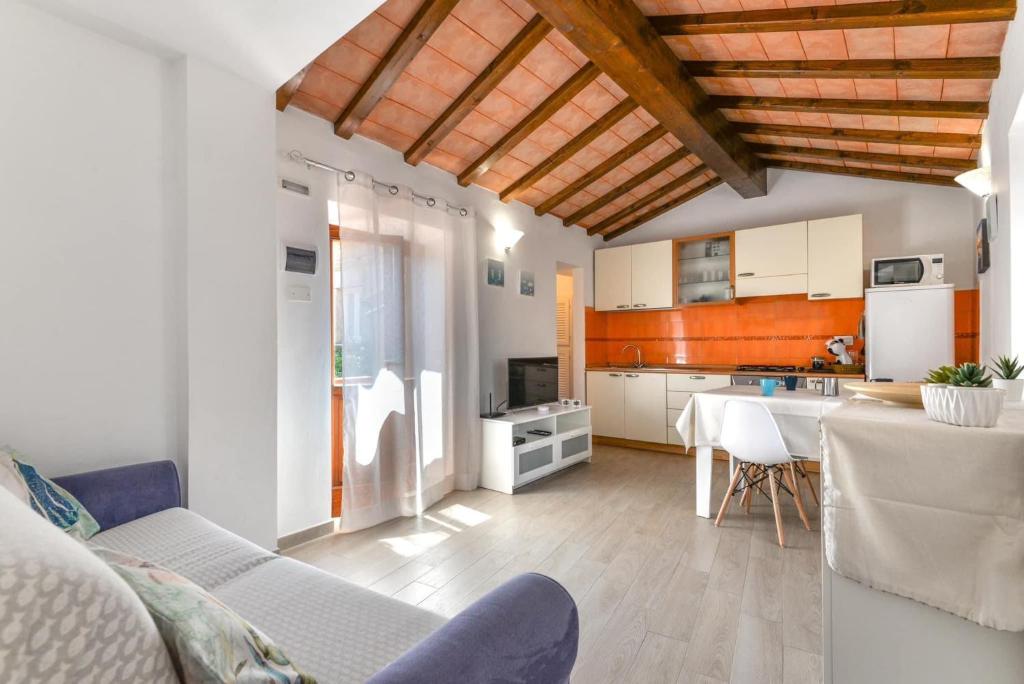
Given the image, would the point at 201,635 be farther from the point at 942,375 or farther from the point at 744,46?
the point at 744,46

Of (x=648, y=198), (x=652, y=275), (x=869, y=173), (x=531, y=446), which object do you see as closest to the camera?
(x=531, y=446)

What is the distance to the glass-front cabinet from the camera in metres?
5.19

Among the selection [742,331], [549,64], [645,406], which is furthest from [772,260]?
[549,64]

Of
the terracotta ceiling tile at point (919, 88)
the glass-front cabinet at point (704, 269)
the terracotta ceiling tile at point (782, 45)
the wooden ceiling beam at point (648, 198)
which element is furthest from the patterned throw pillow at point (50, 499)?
the wooden ceiling beam at point (648, 198)

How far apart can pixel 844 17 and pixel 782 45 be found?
46cm

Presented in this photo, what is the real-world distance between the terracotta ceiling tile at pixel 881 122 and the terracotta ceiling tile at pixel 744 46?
117 centimetres

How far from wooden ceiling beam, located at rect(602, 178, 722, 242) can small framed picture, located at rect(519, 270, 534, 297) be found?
1783 mm

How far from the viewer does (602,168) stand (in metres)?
4.54

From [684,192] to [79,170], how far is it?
5.39 meters

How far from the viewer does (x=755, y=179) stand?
15.6 ft

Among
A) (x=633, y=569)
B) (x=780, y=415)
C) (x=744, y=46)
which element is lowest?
(x=633, y=569)

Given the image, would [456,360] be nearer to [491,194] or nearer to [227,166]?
[491,194]

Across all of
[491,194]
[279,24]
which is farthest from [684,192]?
[279,24]

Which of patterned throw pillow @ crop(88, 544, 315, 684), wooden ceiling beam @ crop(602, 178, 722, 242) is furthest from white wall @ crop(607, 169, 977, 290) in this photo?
patterned throw pillow @ crop(88, 544, 315, 684)
